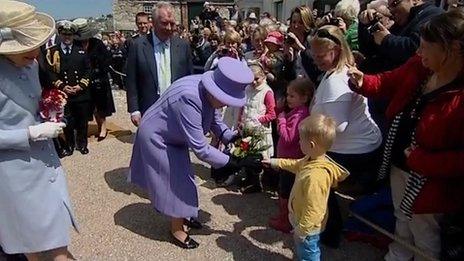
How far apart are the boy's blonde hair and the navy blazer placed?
2.27m

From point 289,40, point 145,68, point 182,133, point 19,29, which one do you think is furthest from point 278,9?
point 19,29

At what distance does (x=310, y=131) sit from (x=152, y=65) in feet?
7.74

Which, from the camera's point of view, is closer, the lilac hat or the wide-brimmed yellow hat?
the wide-brimmed yellow hat

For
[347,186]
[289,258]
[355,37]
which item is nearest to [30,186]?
[289,258]

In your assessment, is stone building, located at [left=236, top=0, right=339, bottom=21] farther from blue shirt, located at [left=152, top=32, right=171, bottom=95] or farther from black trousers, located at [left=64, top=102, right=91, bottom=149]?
blue shirt, located at [left=152, top=32, right=171, bottom=95]

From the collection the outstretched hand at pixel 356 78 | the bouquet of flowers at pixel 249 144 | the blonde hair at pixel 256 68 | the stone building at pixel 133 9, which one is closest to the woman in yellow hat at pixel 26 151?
the bouquet of flowers at pixel 249 144

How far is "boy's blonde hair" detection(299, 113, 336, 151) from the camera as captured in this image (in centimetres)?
260

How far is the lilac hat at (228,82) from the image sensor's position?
286 centimetres

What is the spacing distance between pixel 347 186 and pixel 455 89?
2.05m

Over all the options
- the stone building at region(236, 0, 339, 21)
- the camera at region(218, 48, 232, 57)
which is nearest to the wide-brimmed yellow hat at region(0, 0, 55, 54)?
the camera at region(218, 48, 232, 57)

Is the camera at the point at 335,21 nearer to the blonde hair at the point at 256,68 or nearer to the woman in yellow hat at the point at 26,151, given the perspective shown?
the blonde hair at the point at 256,68

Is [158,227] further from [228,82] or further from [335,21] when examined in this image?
[335,21]

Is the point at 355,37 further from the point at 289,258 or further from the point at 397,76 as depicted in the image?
the point at 289,258

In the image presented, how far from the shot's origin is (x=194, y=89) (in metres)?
2.97
